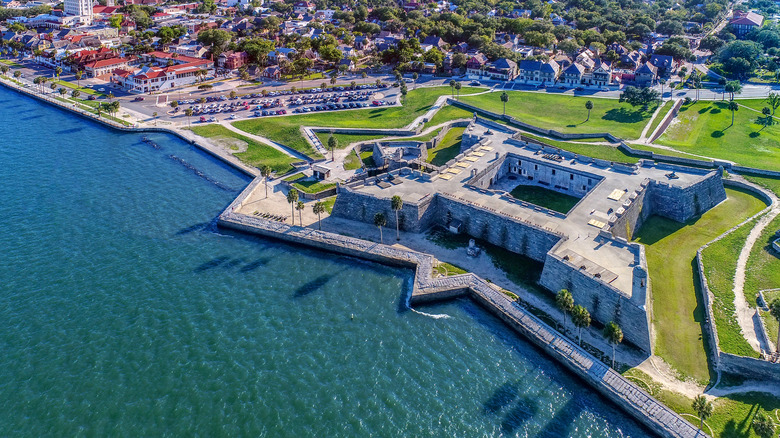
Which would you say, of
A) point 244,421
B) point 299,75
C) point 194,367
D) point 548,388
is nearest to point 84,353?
point 194,367

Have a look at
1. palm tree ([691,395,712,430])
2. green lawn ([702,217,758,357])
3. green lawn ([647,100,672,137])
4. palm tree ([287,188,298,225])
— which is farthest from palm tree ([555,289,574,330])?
green lawn ([647,100,672,137])

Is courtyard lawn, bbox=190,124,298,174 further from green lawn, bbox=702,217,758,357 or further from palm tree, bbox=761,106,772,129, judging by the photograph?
palm tree, bbox=761,106,772,129

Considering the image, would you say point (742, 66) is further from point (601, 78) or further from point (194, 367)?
point (194, 367)

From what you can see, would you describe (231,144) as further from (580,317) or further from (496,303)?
(580,317)

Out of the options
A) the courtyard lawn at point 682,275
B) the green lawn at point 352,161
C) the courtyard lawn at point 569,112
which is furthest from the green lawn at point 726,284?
the green lawn at point 352,161

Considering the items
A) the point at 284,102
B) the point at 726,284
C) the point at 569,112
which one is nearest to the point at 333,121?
the point at 284,102

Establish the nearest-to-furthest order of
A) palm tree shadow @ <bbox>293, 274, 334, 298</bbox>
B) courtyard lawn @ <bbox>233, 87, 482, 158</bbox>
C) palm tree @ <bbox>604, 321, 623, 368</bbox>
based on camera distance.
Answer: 1. palm tree @ <bbox>604, 321, 623, 368</bbox>
2. palm tree shadow @ <bbox>293, 274, 334, 298</bbox>
3. courtyard lawn @ <bbox>233, 87, 482, 158</bbox>
